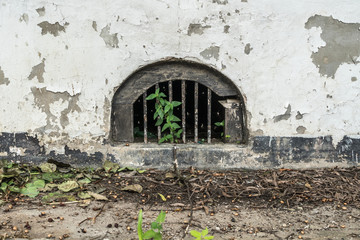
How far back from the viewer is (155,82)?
4.24 meters

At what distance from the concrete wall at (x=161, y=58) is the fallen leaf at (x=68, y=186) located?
47 cm

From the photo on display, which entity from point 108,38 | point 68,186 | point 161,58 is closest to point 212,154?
point 161,58

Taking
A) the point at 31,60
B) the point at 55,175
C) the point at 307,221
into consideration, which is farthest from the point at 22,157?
the point at 307,221

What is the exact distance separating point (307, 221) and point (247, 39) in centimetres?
186

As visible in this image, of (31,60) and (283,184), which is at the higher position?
(31,60)

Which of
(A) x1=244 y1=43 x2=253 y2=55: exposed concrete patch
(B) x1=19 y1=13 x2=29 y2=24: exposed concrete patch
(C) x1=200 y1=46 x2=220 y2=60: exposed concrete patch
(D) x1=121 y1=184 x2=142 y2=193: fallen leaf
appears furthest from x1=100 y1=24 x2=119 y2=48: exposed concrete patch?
(D) x1=121 y1=184 x2=142 y2=193: fallen leaf

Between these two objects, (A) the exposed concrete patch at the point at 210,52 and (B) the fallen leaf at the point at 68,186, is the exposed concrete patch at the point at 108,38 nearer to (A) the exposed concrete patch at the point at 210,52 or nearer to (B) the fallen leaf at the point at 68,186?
(A) the exposed concrete patch at the point at 210,52

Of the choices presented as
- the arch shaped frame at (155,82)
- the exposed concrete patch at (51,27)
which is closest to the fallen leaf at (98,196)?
the arch shaped frame at (155,82)

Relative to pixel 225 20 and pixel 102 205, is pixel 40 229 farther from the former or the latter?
pixel 225 20

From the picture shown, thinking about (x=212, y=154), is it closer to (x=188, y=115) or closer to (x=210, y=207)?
(x=210, y=207)

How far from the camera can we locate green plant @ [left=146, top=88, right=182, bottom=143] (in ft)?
13.8

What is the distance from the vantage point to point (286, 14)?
4.07 metres

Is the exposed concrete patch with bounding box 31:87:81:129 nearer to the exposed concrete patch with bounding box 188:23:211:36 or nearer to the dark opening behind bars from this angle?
the dark opening behind bars

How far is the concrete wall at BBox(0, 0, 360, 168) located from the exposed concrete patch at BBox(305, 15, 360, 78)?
0.01 metres
